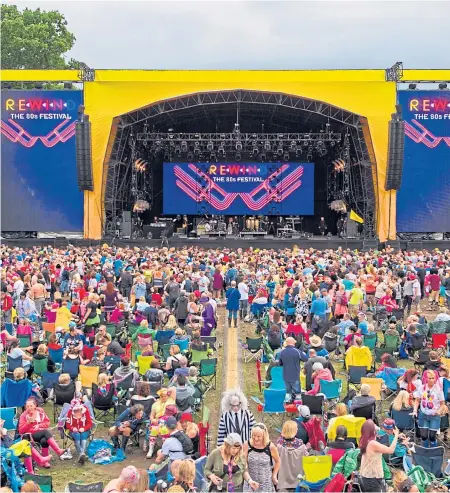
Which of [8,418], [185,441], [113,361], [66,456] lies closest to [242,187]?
[113,361]

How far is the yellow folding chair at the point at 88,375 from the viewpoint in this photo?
9.75m

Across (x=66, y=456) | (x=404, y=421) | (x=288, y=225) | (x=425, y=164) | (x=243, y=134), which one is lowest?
(x=66, y=456)

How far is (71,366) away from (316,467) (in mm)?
4406

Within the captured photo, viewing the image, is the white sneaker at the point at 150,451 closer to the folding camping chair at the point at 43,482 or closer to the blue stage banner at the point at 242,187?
the folding camping chair at the point at 43,482

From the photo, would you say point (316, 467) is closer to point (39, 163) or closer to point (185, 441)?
point (185, 441)

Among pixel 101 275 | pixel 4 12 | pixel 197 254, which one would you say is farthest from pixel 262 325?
pixel 4 12

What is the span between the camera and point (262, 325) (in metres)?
14.7

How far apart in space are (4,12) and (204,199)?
3225 cm

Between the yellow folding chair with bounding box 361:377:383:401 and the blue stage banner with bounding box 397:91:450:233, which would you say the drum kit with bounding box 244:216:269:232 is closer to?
the blue stage banner with bounding box 397:91:450:233

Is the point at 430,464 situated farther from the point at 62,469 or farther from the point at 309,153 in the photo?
the point at 309,153

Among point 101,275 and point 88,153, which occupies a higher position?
point 88,153

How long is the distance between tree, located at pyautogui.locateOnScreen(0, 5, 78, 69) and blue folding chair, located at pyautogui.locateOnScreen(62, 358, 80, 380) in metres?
48.2

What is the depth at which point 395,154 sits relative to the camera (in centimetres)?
2755

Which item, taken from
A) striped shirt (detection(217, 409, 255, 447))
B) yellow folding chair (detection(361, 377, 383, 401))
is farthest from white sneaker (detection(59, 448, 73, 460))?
yellow folding chair (detection(361, 377, 383, 401))
